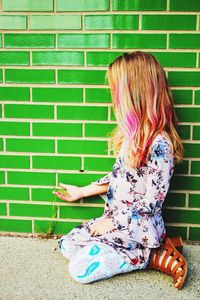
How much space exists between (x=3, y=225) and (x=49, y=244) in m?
0.41

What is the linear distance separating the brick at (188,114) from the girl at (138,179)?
0.22 metres

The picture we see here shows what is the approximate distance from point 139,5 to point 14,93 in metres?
1.06

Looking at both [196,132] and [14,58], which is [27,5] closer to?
[14,58]

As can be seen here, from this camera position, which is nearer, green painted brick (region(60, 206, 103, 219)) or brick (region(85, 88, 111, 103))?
brick (region(85, 88, 111, 103))

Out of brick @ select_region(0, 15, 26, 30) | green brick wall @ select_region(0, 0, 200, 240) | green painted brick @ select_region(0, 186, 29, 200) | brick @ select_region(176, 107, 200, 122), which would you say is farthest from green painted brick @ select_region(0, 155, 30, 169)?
brick @ select_region(176, 107, 200, 122)

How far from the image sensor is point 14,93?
3.27 meters

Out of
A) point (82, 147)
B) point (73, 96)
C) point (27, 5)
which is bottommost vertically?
point (82, 147)

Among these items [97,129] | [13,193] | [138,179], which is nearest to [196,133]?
[138,179]

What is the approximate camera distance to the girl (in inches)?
109

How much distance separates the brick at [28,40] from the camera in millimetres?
3182

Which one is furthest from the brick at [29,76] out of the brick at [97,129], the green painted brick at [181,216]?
the green painted brick at [181,216]

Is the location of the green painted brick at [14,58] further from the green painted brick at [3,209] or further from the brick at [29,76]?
the green painted brick at [3,209]

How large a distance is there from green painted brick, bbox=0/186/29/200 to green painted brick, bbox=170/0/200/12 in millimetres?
1653

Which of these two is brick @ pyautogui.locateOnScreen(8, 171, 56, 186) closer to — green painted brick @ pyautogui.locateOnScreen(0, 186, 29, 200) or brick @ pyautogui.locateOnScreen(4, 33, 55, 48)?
green painted brick @ pyautogui.locateOnScreen(0, 186, 29, 200)
